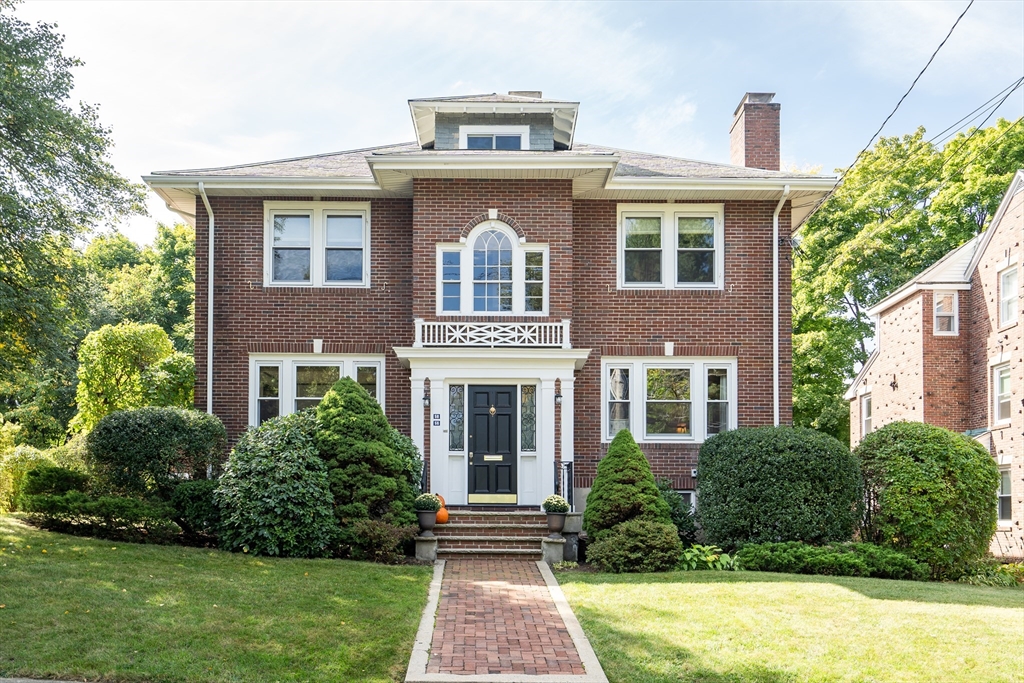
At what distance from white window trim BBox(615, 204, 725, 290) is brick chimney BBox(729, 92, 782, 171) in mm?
3054

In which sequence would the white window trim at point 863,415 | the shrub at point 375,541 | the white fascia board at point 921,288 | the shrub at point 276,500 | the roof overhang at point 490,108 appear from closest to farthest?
the shrub at point 276,500 < the shrub at point 375,541 < the roof overhang at point 490,108 < the white fascia board at point 921,288 < the white window trim at point 863,415

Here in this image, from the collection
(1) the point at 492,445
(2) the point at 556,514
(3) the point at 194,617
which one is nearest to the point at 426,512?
(2) the point at 556,514

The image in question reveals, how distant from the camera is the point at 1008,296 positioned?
23.0m

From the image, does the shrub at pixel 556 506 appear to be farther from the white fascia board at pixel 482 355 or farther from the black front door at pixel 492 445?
the white fascia board at pixel 482 355

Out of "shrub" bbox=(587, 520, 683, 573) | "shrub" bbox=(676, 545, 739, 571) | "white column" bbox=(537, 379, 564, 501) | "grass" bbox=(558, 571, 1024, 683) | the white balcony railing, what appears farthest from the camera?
the white balcony railing

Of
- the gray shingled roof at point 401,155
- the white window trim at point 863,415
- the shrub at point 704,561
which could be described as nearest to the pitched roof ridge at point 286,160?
the gray shingled roof at point 401,155

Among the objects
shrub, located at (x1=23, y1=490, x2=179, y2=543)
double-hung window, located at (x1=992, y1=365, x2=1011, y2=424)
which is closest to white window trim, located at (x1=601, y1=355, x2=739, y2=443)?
shrub, located at (x1=23, y1=490, x2=179, y2=543)

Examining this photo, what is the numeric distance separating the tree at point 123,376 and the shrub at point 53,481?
839 centimetres

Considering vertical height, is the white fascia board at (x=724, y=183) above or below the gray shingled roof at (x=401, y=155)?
below

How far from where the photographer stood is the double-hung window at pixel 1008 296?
22.7 m

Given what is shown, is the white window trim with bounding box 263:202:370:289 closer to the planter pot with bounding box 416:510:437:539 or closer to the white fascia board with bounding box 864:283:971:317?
the planter pot with bounding box 416:510:437:539

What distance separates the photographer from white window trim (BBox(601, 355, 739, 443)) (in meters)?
18.0

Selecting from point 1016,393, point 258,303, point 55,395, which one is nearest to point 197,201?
point 258,303

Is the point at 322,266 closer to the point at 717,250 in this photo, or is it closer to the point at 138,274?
the point at 717,250
